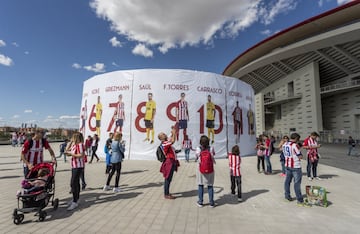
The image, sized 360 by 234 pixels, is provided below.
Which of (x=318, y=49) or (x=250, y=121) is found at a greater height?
(x=318, y=49)

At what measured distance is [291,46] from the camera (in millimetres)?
31969

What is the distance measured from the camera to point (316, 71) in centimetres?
3184

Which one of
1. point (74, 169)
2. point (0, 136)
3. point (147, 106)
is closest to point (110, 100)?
point (147, 106)

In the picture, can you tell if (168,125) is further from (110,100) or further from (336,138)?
(336,138)

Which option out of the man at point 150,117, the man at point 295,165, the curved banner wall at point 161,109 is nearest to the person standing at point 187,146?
the curved banner wall at point 161,109

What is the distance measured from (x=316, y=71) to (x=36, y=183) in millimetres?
39791

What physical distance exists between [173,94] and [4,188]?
9004mm

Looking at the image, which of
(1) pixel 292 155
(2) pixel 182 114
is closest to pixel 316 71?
(2) pixel 182 114

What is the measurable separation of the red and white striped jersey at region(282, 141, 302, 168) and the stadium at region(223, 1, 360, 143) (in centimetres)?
3118

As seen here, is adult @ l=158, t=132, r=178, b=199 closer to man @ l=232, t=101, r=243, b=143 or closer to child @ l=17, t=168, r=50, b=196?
child @ l=17, t=168, r=50, b=196

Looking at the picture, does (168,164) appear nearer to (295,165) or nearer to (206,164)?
(206,164)

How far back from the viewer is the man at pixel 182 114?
11.9 metres

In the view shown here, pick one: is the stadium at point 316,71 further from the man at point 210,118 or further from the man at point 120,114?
the man at point 120,114

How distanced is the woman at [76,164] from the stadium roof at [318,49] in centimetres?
3482
